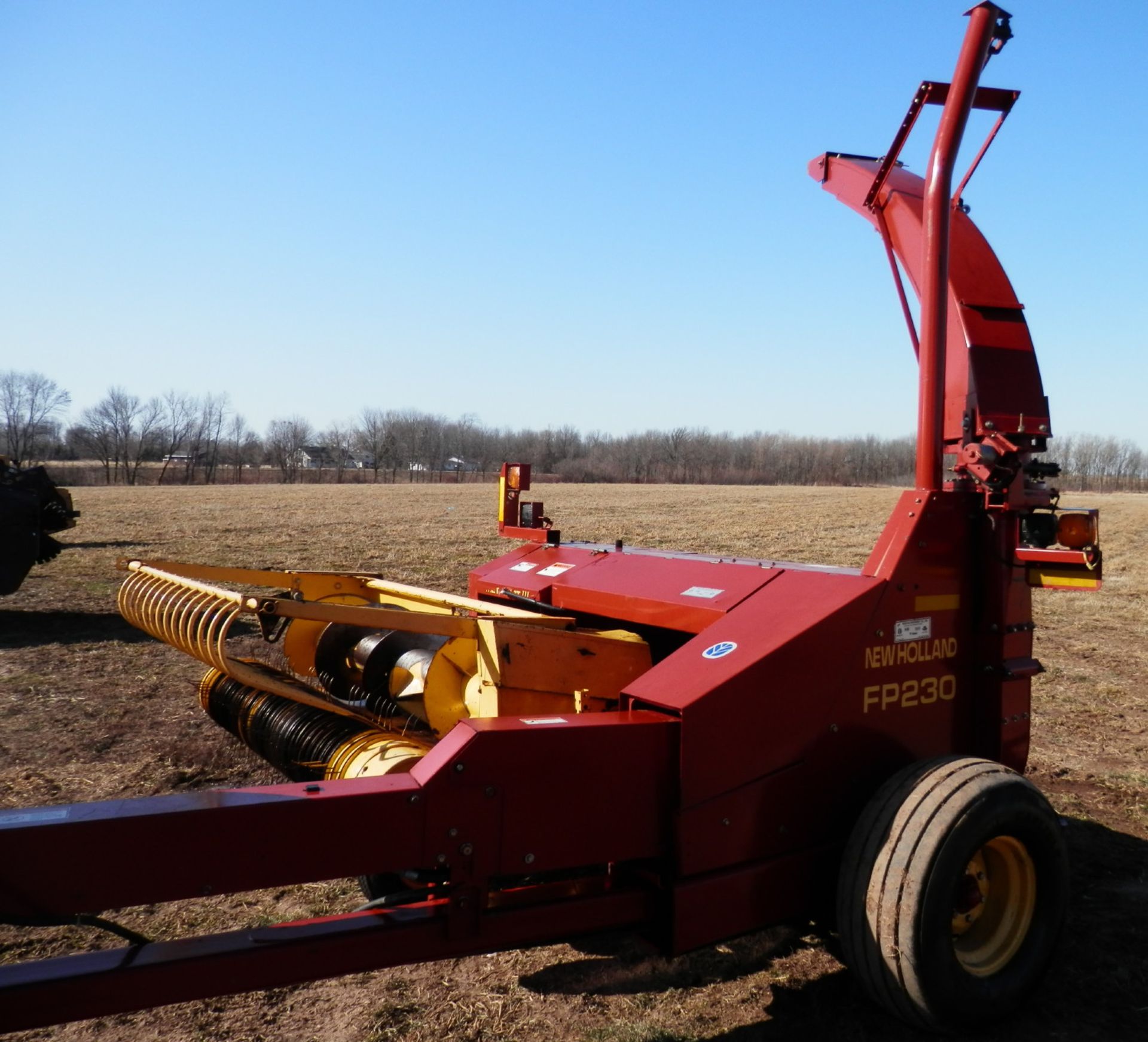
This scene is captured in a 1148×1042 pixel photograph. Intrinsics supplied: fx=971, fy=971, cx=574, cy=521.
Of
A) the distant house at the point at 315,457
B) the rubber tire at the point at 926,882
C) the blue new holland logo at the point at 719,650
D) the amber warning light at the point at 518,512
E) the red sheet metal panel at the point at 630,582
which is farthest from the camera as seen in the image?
the distant house at the point at 315,457

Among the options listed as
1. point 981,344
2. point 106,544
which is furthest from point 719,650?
point 106,544

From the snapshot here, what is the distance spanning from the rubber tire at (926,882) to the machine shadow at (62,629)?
313 inches

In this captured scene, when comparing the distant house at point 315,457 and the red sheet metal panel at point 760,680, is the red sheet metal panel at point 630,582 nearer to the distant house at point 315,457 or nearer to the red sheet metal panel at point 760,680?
the red sheet metal panel at point 760,680

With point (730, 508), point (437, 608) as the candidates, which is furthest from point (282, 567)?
point (730, 508)

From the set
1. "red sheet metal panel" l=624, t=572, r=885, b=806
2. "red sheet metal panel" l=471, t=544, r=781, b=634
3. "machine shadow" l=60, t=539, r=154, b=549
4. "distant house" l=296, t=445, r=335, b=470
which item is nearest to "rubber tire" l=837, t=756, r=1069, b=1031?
"red sheet metal panel" l=624, t=572, r=885, b=806

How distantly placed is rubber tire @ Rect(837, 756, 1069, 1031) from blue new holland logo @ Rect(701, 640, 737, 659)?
2.11 feet

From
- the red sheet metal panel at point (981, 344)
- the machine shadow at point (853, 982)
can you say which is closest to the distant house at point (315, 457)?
the red sheet metal panel at point (981, 344)

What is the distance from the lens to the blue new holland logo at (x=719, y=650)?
118 inches

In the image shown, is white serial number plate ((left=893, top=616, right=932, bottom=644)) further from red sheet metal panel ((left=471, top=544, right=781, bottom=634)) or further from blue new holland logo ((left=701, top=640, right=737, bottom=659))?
blue new holland logo ((left=701, top=640, right=737, bottom=659))

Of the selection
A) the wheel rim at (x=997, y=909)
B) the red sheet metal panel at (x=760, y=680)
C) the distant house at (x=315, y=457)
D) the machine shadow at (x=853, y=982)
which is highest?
the distant house at (x=315, y=457)

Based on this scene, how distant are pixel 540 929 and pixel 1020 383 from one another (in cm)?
262

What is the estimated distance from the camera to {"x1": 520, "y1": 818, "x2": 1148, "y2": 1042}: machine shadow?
3.07 meters

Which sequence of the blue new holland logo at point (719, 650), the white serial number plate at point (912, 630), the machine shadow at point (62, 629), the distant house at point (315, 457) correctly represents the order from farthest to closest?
1. the distant house at point (315, 457)
2. the machine shadow at point (62, 629)
3. the white serial number plate at point (912, 630)
4. the blue new holland logo at point (719, 650)

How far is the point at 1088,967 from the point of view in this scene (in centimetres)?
349
